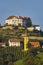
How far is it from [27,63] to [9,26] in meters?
23.4

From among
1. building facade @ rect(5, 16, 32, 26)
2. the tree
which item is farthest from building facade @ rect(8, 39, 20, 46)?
building facade @ rect(5, 16, 32, 26)

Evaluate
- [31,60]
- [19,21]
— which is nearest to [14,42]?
[31,60]

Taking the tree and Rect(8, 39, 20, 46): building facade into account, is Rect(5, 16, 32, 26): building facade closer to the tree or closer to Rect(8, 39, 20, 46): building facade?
Rect(8, 39, 20, 46): building facade

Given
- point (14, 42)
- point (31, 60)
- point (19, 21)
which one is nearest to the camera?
point (31, 60)

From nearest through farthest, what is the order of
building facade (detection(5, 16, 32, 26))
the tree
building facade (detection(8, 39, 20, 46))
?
the tree → building facade (detection(8, 39, 20, 46)) → building facade (detection(5, 16, 32, 26))

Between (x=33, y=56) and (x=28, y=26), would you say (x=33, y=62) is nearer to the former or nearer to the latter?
(x=33, y=56)

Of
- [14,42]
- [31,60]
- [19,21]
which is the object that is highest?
[19,21]

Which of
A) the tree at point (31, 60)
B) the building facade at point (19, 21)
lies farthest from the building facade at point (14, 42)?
the building facade at point (19, 21)

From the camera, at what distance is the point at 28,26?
81.8m

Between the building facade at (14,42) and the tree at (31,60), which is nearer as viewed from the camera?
the tree at (31,60)

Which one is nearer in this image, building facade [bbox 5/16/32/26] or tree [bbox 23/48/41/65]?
tree [bbox 23/48/41/65]

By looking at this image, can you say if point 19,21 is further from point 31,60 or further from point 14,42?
point 31,60

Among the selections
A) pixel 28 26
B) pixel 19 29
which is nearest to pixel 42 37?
pixel 19 29

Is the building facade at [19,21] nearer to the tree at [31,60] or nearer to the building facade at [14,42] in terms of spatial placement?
the building facade at [14,42]
